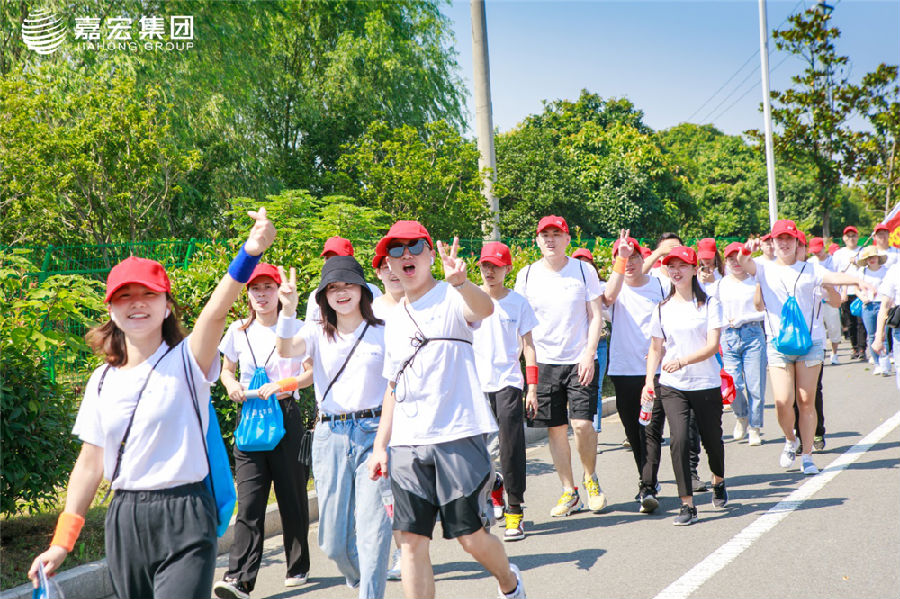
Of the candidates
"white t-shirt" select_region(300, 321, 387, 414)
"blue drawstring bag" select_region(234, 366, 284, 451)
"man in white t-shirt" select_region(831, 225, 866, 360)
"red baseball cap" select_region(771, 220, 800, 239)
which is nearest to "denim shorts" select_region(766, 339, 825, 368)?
"red baseball cap" select_region(771, 220, 800, 239)

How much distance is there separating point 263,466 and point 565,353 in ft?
8.17

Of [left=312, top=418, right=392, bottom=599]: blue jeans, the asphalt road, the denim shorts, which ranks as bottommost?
the asphalt road

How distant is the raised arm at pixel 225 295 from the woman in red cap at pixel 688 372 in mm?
4025

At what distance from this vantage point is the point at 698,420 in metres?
6.56

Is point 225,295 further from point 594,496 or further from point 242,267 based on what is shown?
point 594,496

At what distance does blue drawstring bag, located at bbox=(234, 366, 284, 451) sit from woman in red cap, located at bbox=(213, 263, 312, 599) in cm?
7

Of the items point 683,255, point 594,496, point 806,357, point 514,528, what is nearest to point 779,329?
point 806,357

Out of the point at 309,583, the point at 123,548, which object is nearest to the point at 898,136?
the point at 309,583

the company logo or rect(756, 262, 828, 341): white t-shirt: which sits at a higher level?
the company logo

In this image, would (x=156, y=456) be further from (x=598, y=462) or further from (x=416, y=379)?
(x=598, y=462)

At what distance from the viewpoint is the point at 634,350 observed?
23.4 feet

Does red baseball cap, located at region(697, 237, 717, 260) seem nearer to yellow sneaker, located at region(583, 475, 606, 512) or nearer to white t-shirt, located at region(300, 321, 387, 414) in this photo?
yellow sneaker, located at region(583, 475, 606, 512)

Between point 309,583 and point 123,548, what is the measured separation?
2.52 metres

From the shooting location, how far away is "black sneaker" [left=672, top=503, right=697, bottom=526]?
6.27 m
